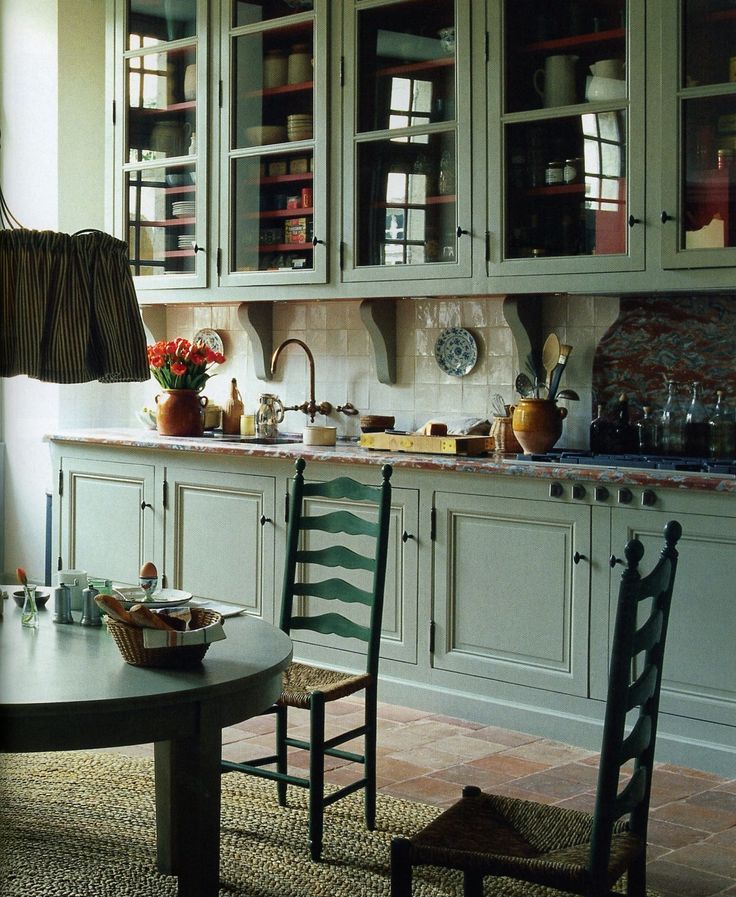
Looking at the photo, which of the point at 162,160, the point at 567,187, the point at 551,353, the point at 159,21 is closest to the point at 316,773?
the point at 551,353

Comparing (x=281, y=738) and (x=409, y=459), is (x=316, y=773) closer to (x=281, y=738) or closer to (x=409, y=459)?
(x=281, y=738)

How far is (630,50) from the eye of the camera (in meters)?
3.75

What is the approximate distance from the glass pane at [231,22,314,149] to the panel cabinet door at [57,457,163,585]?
4.93 ft

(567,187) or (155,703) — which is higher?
(567,187)

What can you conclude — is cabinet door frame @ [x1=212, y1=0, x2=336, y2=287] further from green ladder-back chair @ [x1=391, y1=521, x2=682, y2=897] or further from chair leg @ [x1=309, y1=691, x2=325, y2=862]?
green ladder-back chair @ [x1=391, y1=521, x2=682, y2=897]

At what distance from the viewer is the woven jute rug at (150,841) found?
2721 mm

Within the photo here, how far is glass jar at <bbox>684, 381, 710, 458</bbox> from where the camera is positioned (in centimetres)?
396

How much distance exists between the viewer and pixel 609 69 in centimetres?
385

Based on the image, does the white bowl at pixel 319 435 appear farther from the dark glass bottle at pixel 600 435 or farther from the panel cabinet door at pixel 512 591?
the dark glass bottle at pixel 600 435

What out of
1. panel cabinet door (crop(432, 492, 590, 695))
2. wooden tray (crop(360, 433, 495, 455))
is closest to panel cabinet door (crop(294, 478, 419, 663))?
panel cabinet door (crop(432, 492, 590, 695))

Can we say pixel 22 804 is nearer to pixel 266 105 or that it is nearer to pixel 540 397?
pixel 540 397

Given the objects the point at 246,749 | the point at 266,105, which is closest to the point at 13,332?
the point at 246,749

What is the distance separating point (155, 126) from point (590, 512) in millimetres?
2840

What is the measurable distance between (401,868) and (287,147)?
11.2ft
